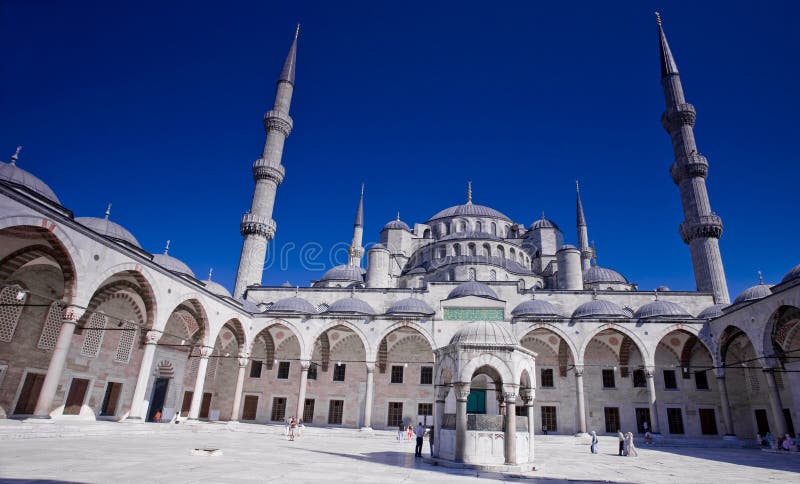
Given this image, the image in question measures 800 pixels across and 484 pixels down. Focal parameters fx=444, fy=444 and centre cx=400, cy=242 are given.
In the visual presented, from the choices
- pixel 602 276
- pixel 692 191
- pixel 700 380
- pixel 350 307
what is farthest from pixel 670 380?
pixel 350 307

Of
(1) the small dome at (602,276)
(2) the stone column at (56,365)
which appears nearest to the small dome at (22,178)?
(2) the stone column at (56,365)

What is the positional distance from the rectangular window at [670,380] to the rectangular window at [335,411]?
14.0 m

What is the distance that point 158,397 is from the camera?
17.7m

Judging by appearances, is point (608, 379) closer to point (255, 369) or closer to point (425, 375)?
point (425, 375)

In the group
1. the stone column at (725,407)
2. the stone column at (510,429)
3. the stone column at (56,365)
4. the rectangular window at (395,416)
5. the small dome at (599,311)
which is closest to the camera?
the stone column at (510,429)

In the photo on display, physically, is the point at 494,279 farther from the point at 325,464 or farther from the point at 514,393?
the point at 325,464

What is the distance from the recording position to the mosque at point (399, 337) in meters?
10.4

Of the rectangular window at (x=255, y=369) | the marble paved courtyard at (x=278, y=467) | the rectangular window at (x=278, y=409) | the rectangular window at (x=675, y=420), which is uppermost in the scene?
the rectangular window at (x=255, y=369)

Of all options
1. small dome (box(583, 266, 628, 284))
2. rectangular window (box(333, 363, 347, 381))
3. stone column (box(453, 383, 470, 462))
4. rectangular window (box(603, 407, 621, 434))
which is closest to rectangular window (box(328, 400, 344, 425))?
rectangular window (box(333, 363, 347, 381))

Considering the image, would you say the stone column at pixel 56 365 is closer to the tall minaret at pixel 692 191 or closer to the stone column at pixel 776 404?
the stone column at pixel 776 404

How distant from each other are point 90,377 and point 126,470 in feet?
37.7

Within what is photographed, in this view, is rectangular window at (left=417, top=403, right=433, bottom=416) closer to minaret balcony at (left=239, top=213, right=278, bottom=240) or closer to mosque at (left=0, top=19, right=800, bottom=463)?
mosque at (left=0, top=19, right=800, bottom=463)

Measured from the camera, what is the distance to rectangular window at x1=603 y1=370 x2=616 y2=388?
1931 centimetres

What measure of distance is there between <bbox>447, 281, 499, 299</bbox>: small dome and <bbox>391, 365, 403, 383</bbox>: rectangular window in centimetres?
415
